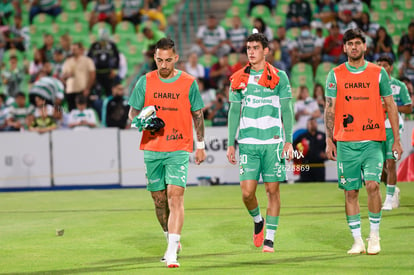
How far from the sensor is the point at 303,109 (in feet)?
62.5

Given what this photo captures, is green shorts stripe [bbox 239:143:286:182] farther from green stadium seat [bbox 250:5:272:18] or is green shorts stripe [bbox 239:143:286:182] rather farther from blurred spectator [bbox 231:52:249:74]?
green stadium seat [bbox 250:5:272:18]

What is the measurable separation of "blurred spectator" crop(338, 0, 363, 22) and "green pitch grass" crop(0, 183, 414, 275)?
7475 millimetres

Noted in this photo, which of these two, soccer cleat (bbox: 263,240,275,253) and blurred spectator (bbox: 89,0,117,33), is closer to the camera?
soccer cleat (bbox: 263,240,275,253)

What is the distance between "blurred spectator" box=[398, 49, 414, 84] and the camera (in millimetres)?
20344

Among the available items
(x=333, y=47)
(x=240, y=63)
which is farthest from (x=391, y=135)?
(x=333, y=47)

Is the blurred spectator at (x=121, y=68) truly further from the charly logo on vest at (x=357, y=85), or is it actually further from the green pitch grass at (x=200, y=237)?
the charly logo on vest at (x=357, y=85)

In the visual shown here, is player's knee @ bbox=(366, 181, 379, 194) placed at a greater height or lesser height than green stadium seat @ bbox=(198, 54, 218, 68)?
lesser

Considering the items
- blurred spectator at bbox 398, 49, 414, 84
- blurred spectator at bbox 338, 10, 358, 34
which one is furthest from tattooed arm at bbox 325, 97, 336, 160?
blurred spectator at bbox 338, 10, 358, 34

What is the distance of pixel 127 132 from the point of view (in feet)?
60.6

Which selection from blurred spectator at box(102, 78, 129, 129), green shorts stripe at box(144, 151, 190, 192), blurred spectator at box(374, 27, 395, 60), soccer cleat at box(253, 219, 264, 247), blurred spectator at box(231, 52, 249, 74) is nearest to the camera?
green shorts stripe at box(144, 151, 190, 192)

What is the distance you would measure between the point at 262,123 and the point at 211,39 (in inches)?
543

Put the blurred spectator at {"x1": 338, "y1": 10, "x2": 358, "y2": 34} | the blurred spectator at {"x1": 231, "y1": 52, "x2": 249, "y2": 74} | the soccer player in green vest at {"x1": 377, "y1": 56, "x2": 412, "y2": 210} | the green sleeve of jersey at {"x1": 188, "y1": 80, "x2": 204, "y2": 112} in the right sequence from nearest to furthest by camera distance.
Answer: the green sleeve of jersey at {"x1": 188, "y1": 80, "x2": 204, "y2": 112}
the soccer player in green vest at {"x1": 377, "y1": 56, "x2": 412, "y2": 210}
the blurred spectator at {"x1": 231, "y1": 52, "x2": 249, "y2": 74}
the blurred spectator at {"x1": 338, "y1": 10, "x2": 358, "y2": 34}

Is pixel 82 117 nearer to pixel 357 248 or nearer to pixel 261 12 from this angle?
pixel 261 12

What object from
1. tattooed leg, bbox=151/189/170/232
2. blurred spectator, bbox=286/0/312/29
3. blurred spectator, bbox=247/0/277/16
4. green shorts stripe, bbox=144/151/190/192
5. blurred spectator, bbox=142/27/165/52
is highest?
blurred spectator, bbox=247/0/277/16
